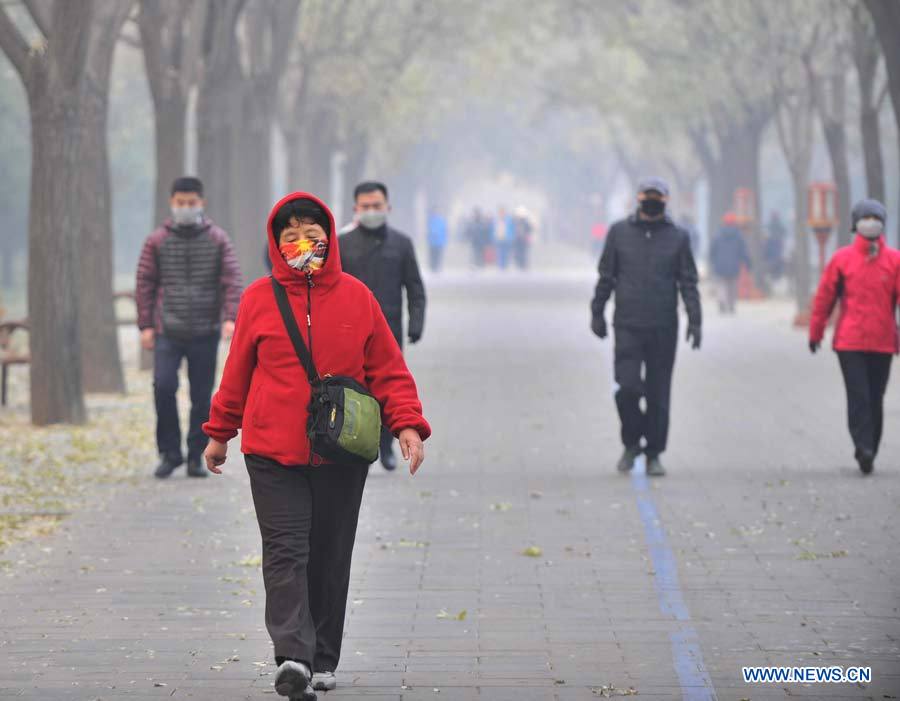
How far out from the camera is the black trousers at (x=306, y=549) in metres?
5.93

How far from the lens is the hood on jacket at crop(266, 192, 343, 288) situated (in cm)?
598

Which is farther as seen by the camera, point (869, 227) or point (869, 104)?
point (869, 104)

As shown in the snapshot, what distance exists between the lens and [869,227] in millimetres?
11711

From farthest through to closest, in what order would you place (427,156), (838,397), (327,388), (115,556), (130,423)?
(427,156), (838,397), (130,423), (115,556), (327,388)

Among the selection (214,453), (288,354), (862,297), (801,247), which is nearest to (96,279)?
(862,297)

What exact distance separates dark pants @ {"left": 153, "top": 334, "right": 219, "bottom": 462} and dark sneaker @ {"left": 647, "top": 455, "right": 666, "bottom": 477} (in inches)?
108

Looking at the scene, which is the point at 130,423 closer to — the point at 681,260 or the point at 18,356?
the point at 18,356

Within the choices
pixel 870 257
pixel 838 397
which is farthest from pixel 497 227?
pixel 870 257

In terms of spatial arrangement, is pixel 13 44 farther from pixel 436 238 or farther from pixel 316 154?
pixel 436 238

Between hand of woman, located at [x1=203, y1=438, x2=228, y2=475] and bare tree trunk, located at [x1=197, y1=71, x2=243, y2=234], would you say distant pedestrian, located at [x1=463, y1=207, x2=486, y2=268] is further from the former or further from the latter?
hand of woman, located at [x1=203, y1=438, x2=228, y2=475]

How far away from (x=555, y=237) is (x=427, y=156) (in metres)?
33.9

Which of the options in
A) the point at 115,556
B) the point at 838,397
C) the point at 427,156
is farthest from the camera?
the point at 427,156

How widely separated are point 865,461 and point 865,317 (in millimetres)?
884

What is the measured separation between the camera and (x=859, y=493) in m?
11.1
